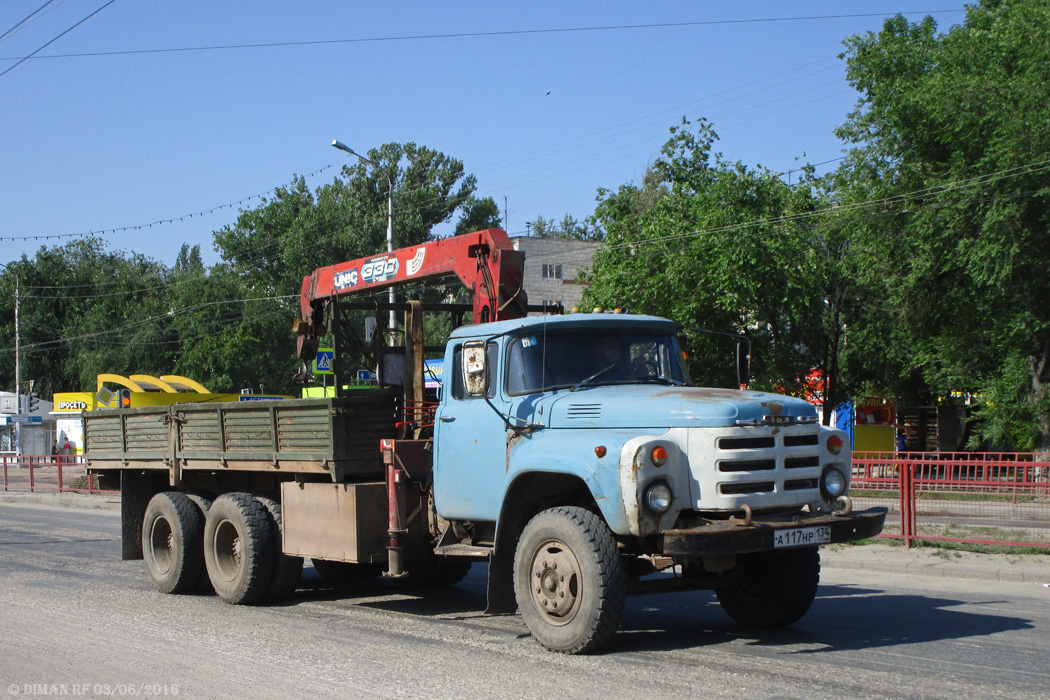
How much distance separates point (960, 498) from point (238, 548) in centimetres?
1077

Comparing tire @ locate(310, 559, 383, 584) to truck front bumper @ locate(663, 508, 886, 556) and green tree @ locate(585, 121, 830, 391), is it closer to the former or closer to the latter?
truck front bumper @ locate(663, 508, 886, 556)

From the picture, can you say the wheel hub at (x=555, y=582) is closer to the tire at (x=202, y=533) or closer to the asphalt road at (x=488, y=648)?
the asphalt road at (x=488, y=648)

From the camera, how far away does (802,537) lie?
6.98 m

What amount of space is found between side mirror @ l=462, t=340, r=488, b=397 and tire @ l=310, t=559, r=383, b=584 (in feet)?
12.7

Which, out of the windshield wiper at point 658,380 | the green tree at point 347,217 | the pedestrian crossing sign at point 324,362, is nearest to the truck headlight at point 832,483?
the windshield wiper at point 658,380

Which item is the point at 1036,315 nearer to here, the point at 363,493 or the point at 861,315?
the point at 861,315

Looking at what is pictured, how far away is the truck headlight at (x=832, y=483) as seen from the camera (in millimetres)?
7488

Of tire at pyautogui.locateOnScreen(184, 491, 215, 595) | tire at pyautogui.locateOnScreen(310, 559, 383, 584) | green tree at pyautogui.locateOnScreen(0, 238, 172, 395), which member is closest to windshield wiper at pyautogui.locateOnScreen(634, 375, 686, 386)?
tire at pyautogui.locateOnScreen(310, 559, 383, 584)

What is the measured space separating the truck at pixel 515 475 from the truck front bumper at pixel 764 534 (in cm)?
1

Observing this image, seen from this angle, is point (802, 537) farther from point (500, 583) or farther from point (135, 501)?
point (135, 501)

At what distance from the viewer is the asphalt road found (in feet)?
20.6

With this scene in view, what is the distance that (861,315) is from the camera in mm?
32938

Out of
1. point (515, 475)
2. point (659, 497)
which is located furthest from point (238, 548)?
point (659, 497)

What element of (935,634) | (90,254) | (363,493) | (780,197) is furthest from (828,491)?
(90,254)
